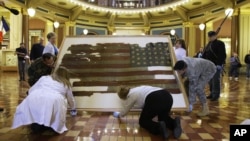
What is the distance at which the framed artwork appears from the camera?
4.39 meters

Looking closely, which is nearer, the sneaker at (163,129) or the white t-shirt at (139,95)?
the sneaker at (163,129)

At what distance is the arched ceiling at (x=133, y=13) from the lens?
13523mm

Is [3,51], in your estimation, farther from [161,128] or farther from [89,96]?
[161,128]

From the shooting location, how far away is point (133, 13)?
18.5 metres

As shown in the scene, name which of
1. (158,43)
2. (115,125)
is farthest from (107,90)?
(158,43)

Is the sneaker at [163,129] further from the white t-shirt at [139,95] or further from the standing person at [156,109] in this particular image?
the white t-shirt at [139,95]

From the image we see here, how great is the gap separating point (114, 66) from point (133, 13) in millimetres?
14007

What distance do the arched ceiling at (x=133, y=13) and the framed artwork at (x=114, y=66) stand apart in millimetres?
7928

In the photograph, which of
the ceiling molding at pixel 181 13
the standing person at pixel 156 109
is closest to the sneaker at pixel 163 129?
the standing person at pixel 156 109

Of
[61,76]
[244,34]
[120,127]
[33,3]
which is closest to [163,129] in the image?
[120,127]

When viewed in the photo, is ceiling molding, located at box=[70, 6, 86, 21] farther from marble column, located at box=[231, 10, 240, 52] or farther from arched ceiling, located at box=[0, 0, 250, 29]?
marble column, located at box=[231, 10, 240, 52]

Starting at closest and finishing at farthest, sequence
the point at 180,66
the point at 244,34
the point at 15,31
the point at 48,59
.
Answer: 1. the point at 180,66
2. the point at 48,59
3. the point at 244,34
4. the point at 15,31

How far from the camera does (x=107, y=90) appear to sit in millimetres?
4555

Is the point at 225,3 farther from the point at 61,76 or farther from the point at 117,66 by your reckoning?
the point at 61,76
